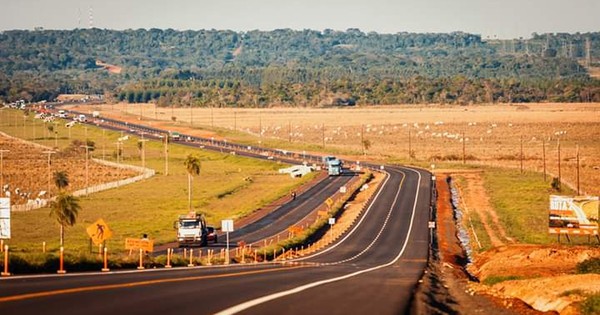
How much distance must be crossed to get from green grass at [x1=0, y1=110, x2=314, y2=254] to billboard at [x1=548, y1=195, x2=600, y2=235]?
2772 centimetres

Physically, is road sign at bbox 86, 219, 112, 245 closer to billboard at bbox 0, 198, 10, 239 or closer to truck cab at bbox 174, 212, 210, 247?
billboard at bbox 0, 198, 10, 239

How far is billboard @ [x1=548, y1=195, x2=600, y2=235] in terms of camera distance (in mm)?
71188

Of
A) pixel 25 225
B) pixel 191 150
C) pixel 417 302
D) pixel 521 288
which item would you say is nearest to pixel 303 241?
pixel 25 225

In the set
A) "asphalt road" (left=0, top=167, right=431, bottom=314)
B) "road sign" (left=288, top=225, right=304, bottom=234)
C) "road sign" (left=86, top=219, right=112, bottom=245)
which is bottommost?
"road sign" (left=288, top=225, right=304, bottom=234)

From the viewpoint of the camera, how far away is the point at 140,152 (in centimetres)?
17438

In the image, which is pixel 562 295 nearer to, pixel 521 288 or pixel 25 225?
pixel 521 288

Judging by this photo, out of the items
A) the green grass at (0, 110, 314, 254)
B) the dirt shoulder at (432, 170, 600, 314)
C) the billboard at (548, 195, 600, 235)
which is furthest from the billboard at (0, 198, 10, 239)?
the billboard at (548, 195, 600, 235)

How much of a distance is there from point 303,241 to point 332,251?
7317 millimetres

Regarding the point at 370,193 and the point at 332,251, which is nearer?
the point at 332,251

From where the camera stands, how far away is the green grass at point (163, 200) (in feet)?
250

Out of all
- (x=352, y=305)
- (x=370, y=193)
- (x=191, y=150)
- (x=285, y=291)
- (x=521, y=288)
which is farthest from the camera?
(x=191, y=150)

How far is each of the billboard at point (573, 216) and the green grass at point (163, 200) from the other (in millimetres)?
27717

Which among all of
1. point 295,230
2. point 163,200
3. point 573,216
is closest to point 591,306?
point 573,216

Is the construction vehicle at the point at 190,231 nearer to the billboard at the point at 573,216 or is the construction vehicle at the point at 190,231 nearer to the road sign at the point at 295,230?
the road sign at the point at 295,230
